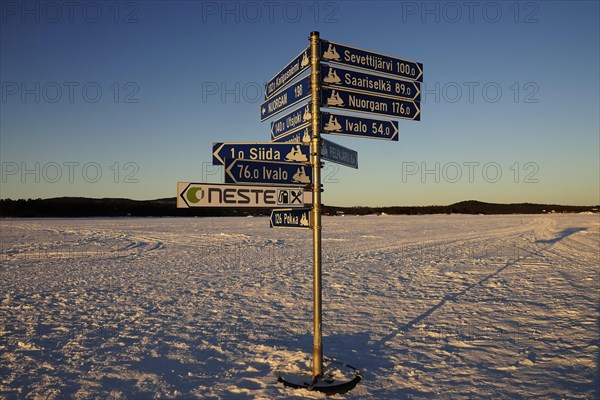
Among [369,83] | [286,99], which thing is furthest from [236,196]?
[369,83]

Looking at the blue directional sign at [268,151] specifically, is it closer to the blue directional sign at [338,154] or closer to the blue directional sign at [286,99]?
the blue directional sign at [338,154]

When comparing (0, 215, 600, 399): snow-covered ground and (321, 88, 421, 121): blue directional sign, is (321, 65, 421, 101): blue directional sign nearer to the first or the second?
(321, 88, 421, 121): blue directional sign

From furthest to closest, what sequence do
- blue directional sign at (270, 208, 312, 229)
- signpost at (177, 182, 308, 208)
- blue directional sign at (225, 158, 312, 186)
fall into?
blue directional sign at (270, 208, 312, 229), blue directional sign at (225, 158, 312, 186), signpost at (177, 182, 308, 208)

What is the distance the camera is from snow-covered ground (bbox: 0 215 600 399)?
4090 millimetres

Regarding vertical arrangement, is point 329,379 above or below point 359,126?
below

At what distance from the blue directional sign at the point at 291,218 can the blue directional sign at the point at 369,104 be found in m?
1.10

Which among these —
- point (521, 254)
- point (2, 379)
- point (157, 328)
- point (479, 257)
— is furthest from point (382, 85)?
point (521, 254)

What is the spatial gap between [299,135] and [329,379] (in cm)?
246

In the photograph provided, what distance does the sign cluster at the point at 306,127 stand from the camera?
13.0ft

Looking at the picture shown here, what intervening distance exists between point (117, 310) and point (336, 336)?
3.75m

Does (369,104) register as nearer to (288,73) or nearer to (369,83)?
(369,83)

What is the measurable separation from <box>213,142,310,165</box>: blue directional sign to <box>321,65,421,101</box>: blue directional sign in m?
0.72

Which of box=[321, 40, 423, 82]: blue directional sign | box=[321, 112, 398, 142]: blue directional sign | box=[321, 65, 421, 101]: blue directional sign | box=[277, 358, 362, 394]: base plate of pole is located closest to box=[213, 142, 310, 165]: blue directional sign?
box=[321, 112, 398, 142]: blue directional sign

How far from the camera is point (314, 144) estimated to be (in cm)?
412
